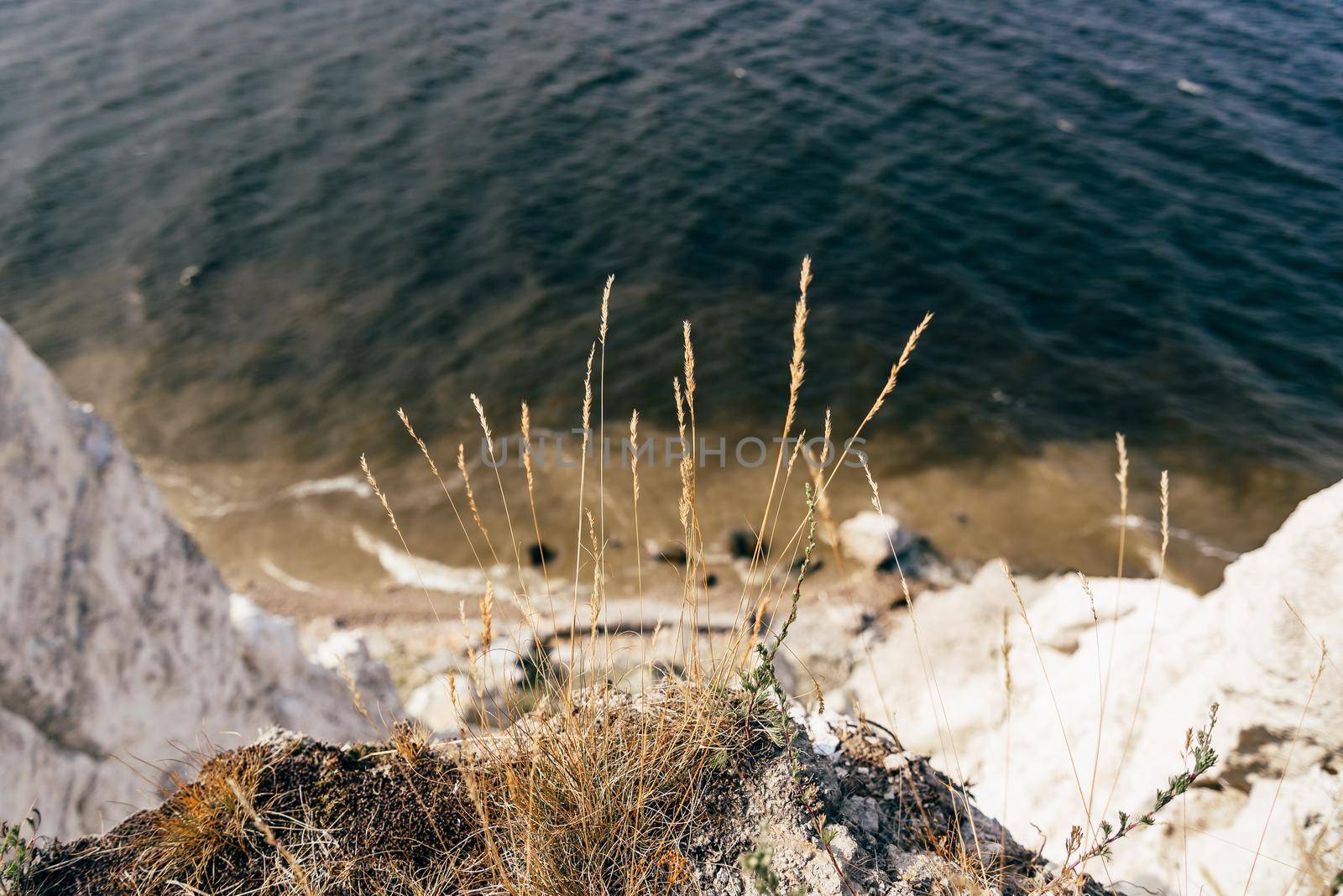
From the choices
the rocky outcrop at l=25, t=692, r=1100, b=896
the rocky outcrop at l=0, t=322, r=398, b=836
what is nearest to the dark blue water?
the rocky outcrop at l=0, t=322, r=398, b=836

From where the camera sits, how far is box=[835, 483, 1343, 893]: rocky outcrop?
12.0 ft

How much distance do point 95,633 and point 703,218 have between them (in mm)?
13839

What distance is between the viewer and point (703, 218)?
16.2 meters

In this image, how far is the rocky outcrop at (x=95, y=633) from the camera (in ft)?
13.9

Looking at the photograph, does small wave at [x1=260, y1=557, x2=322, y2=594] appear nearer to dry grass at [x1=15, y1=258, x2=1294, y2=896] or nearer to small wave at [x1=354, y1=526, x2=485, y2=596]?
small wave at [x1=354, y1=526, x2=485, y2=596]

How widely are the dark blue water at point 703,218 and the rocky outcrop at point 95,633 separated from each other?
748 cm

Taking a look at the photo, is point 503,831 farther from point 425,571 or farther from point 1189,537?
point 1189,537

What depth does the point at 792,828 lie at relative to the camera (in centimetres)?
239

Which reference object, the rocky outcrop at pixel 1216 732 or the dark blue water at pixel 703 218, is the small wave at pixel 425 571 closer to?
the dark blue water at pixel 703 218

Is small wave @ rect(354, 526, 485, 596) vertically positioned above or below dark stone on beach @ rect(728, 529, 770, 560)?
above

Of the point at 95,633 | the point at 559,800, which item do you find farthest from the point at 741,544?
the point at 559,800

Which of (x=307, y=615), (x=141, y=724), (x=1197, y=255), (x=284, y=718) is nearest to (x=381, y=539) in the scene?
(x=307, y=615)

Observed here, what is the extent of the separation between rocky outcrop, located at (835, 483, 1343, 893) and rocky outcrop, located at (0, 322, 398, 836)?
4619mm

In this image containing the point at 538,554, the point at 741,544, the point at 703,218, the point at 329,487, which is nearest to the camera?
the point at 538,554
